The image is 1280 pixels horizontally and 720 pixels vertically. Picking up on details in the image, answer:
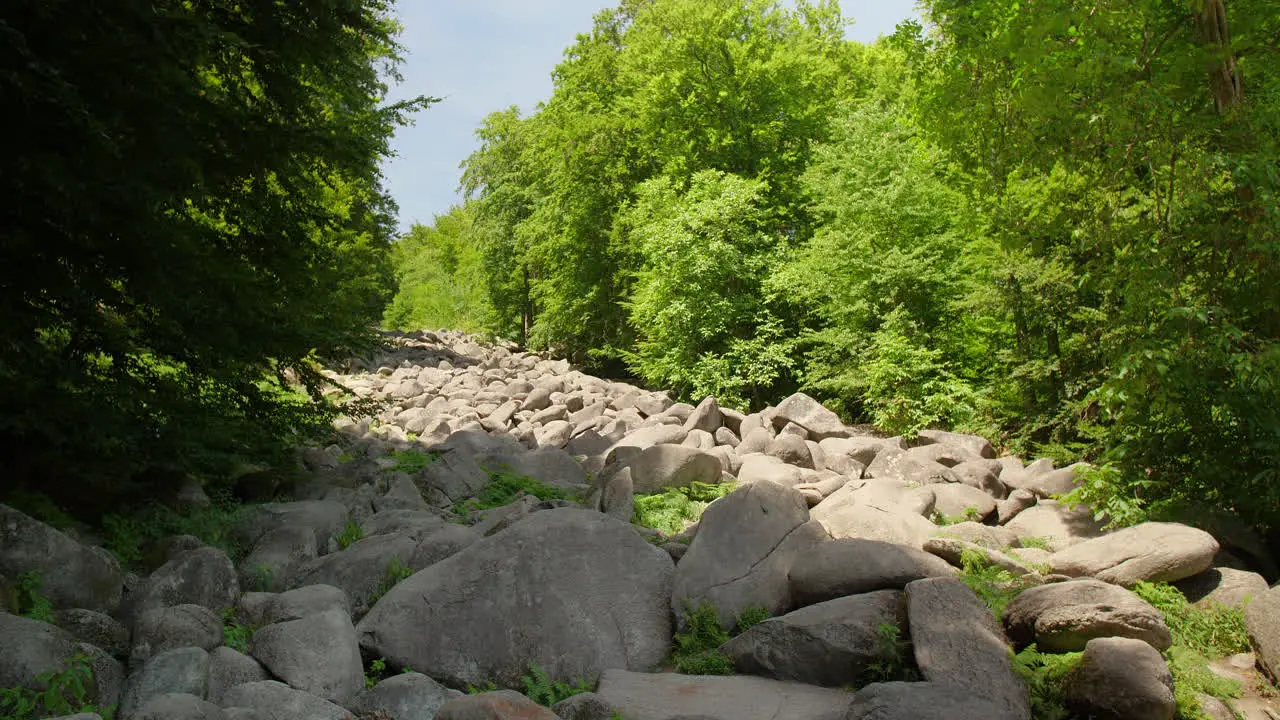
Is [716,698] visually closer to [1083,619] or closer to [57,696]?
[1083,619]

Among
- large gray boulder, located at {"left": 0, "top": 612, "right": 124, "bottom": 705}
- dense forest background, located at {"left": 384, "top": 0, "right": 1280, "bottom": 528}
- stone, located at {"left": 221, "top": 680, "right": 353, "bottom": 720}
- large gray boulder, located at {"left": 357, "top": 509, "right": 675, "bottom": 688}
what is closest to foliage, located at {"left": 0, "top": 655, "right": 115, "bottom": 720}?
large gray boulder, located at {"left": 0, "top": 612, "right": 124, "bottom": 705}

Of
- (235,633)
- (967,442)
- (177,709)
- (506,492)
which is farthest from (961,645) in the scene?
(967,442)

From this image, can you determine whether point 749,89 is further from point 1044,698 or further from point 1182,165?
point 1044,698

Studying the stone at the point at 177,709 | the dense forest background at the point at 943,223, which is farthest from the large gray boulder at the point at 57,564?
the dense forest background at the point at 943,223

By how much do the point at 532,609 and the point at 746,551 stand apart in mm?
1801

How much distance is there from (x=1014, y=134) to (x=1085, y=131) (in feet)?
3.42

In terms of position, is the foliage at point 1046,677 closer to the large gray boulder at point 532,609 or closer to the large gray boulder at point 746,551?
the large gray boulder at point 746,551

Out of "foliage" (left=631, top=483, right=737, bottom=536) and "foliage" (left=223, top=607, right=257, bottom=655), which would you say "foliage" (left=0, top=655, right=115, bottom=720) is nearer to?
"foliage" (left=223, top=607, right=257, bottom=655)

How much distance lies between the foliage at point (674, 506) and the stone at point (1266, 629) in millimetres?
4716

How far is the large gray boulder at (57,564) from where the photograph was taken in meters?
4.76

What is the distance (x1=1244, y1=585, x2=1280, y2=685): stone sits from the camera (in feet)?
16.7

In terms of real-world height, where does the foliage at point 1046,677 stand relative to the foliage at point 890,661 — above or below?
below

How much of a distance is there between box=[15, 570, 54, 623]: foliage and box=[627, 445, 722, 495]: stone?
6417 mm

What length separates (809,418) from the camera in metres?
14.3
